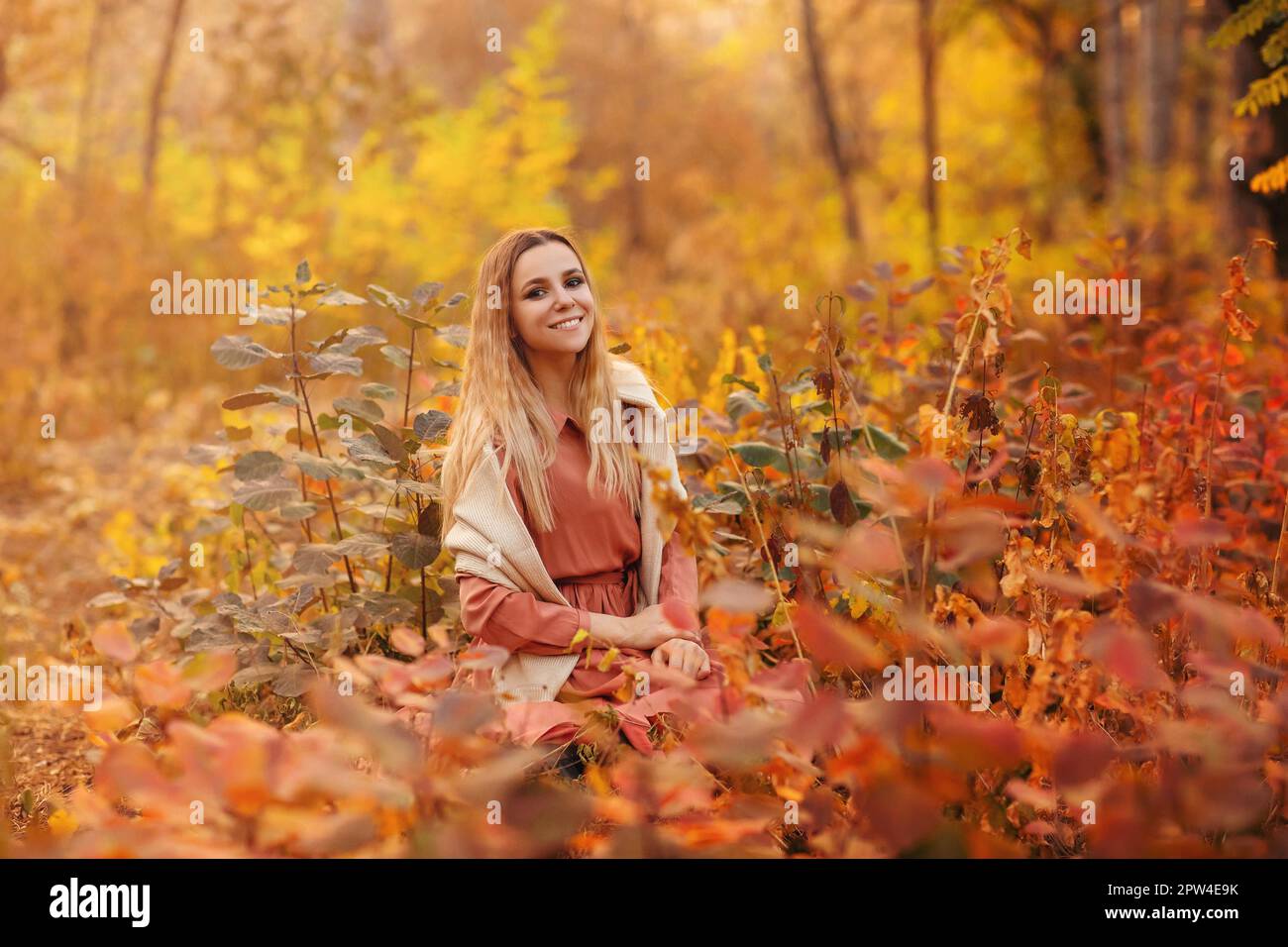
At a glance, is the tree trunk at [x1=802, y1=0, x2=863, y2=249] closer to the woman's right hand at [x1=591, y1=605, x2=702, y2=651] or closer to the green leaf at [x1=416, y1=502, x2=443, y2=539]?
the green leaf at [x1=416, y1=502, x2=443, y2=539]

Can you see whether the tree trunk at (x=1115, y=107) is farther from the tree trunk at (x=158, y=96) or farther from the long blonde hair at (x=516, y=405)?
the long blonde hair at (x=516, y=405)

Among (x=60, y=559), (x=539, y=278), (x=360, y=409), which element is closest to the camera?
(x=539, y=278)

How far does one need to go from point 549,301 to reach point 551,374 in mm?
170

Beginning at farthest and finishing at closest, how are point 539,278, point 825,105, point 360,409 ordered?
point 825,105
point 360,409
point 539,278

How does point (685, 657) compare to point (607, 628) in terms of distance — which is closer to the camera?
point (685, 657)

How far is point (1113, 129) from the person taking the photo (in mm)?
9156

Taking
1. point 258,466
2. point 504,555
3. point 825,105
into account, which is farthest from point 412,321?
point 825,105

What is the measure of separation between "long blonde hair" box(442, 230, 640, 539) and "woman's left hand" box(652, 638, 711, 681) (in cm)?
34

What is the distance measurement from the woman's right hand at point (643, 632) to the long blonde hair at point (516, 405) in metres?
0.25

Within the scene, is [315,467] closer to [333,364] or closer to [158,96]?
[333,364]

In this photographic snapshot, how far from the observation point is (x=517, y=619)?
7.23ft

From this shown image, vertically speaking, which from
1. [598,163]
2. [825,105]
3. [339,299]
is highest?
[598,163]

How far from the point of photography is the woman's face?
2.36m

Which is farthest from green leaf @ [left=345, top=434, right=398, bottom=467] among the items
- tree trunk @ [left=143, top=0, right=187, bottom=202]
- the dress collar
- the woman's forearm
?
tree trunk @ [left=143, top=0, right=187, bottom=202]
